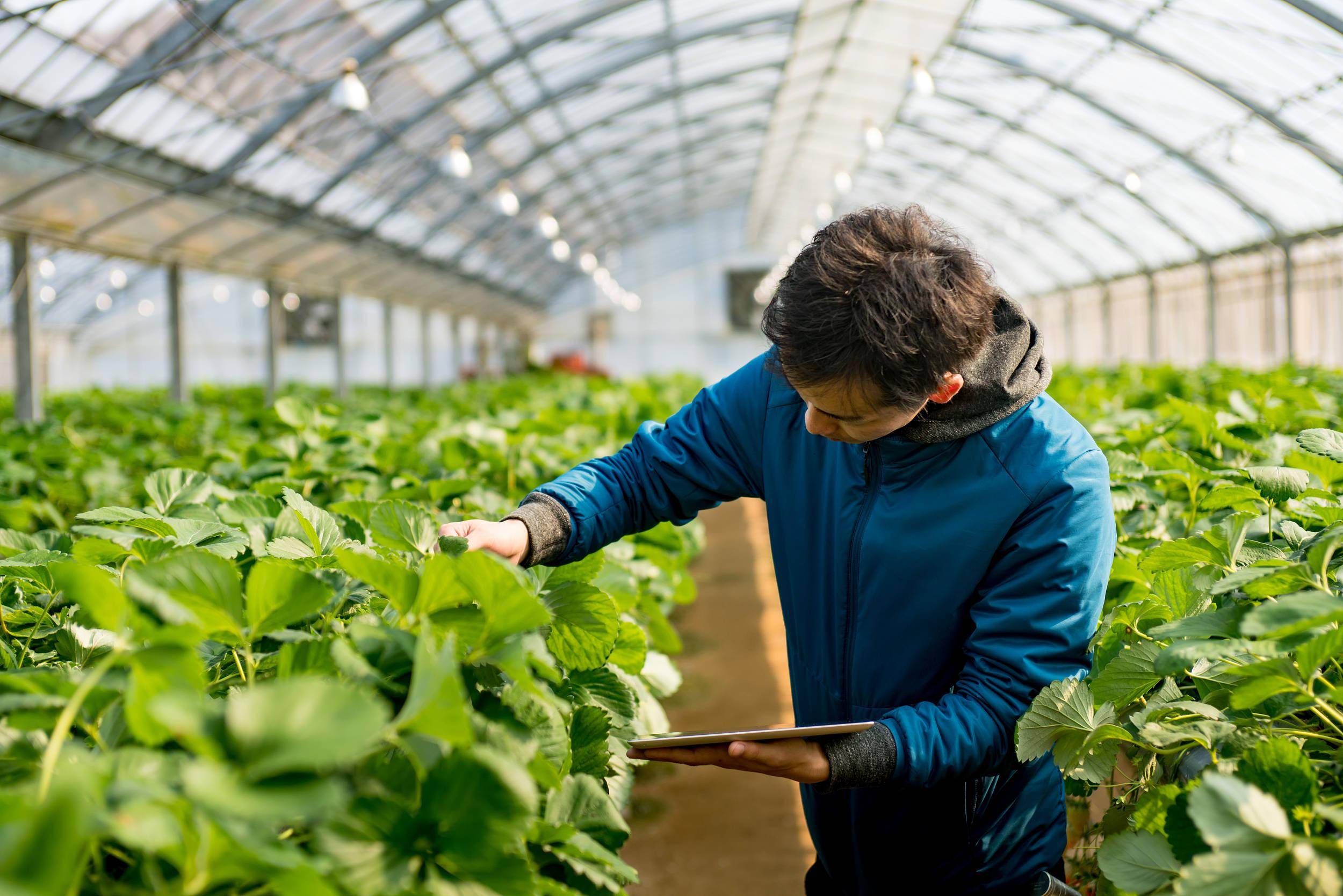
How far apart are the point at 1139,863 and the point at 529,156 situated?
69.4 feet

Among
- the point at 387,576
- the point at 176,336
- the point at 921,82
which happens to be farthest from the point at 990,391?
the point at 176,336

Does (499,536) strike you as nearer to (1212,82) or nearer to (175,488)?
(175,488)

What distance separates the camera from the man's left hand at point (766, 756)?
4.68 feet

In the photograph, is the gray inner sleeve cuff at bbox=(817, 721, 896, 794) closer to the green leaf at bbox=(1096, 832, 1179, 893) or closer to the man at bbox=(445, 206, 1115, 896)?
the man at bbox=(445, 206, 1115, 896)

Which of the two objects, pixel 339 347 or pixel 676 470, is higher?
pixel 339 347

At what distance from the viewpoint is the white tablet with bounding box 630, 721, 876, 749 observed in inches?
55.0

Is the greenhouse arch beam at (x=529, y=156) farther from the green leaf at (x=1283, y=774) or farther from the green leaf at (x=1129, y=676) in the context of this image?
the green leaf at (x=1283, y=774)

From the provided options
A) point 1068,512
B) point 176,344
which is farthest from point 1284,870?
point 176,344

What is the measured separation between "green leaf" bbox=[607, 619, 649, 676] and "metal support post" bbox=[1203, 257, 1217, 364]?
88.2 ft

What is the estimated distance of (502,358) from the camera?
124ft

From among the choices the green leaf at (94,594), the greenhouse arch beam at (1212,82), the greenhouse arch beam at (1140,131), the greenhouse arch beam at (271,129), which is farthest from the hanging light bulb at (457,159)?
the green leaf at (94,594)

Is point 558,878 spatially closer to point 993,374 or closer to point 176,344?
point 993,374

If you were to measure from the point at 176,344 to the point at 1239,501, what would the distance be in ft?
50.2

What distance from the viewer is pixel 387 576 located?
Result: 96 cm
